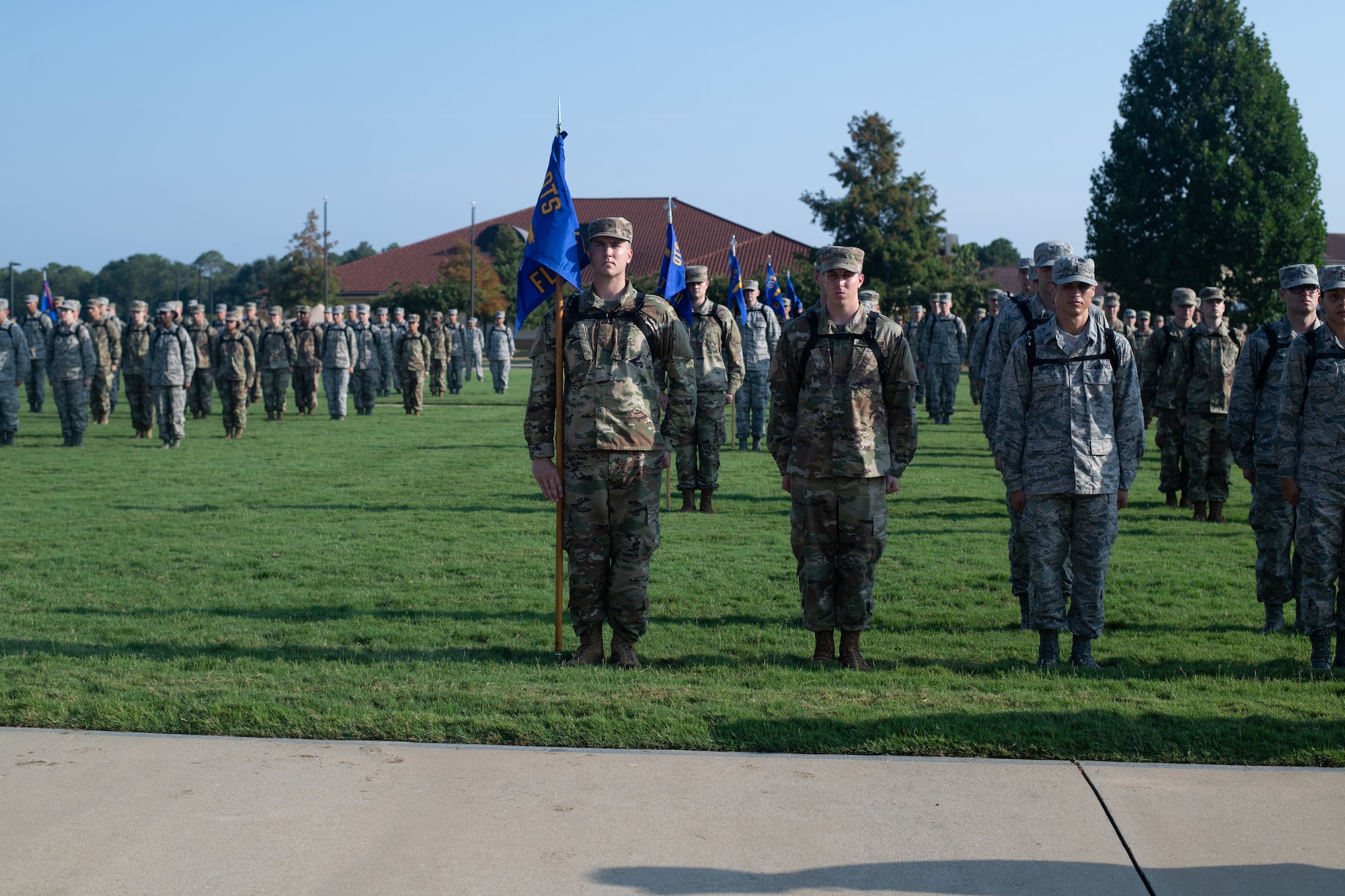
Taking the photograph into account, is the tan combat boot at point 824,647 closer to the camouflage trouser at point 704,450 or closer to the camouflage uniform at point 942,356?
the camouflage trouser at point 704,450

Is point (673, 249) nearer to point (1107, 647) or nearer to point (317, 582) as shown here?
point (317, 582)

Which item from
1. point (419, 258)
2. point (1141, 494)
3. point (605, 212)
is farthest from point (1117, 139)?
point (419, 258)

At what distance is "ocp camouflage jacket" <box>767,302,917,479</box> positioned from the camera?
682cm

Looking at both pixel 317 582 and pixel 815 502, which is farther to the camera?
pixel 317 582

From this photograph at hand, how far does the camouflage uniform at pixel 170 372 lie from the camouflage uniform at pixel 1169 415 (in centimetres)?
1391

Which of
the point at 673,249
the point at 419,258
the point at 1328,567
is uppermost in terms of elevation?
the point at 419,258

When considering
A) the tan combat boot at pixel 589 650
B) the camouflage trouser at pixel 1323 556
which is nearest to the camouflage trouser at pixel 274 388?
the tan combat boot at pixel 589 650

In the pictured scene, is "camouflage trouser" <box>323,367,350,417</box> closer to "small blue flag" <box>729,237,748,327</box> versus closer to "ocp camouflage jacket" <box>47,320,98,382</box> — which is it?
"ocp camouflage jacket" <box>47,320,98,382</box>

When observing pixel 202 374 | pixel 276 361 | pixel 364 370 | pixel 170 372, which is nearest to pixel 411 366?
pixel 364 370

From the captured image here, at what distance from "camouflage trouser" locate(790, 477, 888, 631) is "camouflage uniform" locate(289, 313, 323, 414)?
851 inches

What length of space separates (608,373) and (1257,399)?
4199 mm

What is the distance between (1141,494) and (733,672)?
9570 mm

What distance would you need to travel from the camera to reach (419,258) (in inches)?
3415

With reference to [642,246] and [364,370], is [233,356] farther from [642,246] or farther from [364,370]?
[642,246]
